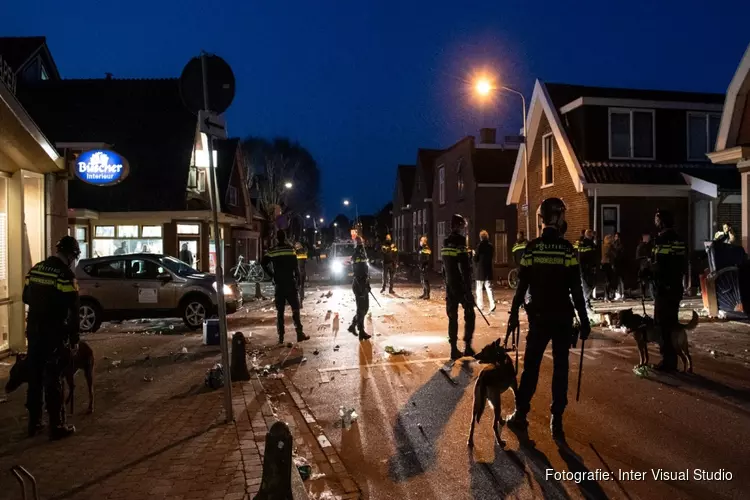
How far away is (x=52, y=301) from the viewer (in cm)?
576

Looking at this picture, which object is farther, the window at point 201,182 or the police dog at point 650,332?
the window at point 201,182

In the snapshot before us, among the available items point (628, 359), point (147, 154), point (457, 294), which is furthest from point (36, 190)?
point (147, 154)

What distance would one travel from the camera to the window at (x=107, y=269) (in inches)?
542

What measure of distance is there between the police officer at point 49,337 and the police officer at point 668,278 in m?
6.92

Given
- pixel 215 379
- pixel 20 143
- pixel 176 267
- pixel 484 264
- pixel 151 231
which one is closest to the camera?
pixel 215 379

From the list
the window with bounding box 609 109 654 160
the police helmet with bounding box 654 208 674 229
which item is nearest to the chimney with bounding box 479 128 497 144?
the window with bounding box 609 109 654 160

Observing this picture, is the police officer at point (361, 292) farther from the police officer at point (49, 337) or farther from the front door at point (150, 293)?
the police officer at point (49, 337)

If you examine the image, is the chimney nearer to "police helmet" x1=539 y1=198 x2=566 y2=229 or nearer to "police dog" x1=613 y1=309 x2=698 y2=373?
"police dog" x1=613 y1=309 x2=698 y2=373

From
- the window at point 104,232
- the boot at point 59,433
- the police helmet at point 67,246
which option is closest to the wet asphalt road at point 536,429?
the boot at point 59,433

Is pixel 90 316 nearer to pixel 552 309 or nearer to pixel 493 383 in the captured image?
pixel 493 383

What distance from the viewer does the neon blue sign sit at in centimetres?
1234

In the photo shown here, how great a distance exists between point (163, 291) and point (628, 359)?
9397 mm

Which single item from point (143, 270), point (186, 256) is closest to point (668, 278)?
point (143, 270)

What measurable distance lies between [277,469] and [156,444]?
95.9 inches
